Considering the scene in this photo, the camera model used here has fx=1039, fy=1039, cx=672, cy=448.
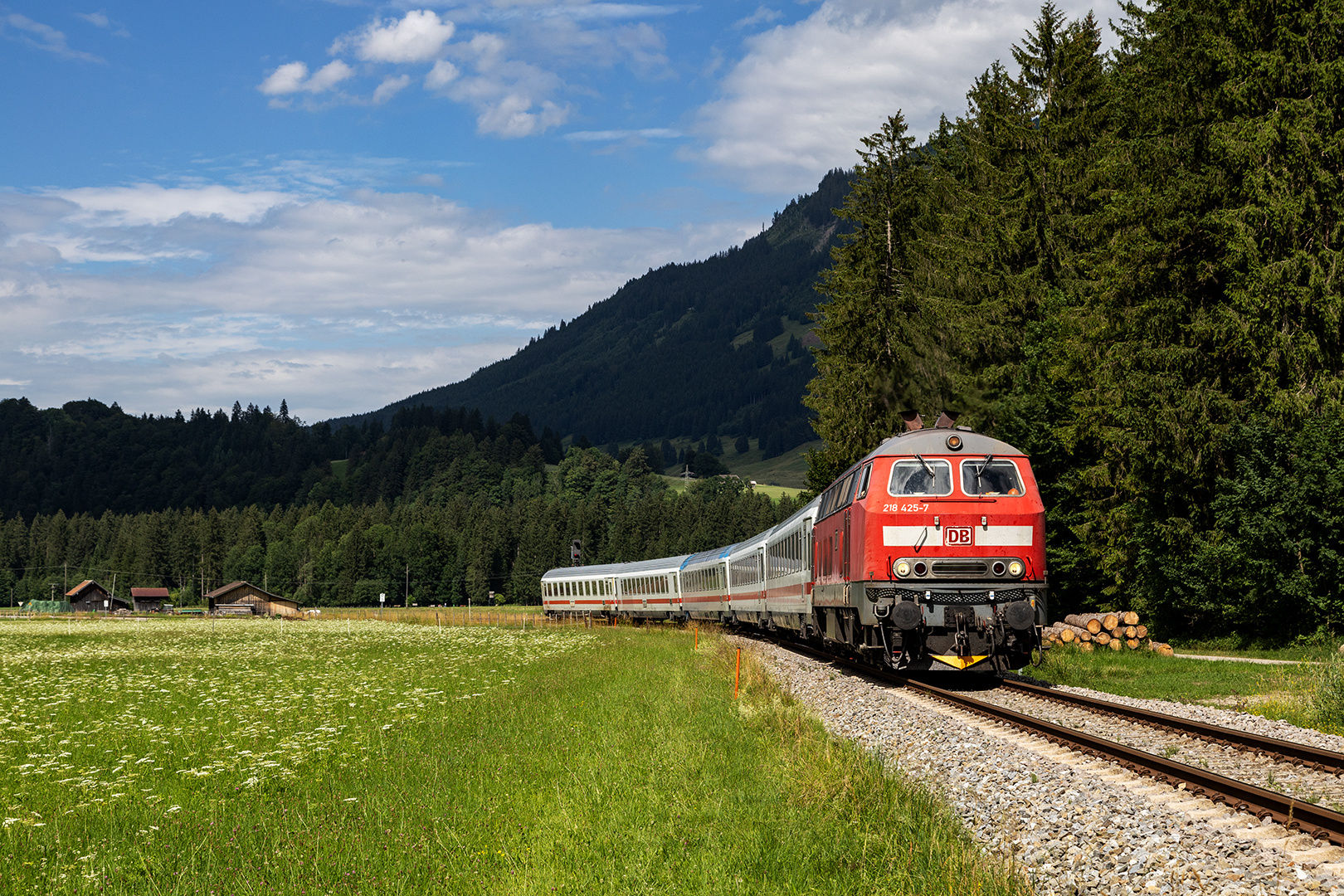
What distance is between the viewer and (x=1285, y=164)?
26.2 metres

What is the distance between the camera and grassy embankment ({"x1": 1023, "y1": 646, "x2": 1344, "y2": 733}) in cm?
1535

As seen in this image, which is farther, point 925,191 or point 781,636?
point 925,191

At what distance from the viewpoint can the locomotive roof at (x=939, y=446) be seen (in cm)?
1970

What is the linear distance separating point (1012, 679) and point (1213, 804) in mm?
11420

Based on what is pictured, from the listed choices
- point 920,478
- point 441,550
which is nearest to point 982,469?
point 920,478

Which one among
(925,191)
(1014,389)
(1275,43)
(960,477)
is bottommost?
(960,477)

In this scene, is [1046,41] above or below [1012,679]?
above

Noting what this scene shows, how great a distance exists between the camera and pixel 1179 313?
28.4m

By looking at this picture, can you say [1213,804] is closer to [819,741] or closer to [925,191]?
[819,741]

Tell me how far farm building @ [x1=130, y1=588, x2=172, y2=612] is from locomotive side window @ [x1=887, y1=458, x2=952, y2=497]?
165 metres

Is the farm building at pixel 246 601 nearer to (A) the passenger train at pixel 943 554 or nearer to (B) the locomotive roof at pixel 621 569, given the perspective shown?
(B) the locomotive roof at pixel 621 569

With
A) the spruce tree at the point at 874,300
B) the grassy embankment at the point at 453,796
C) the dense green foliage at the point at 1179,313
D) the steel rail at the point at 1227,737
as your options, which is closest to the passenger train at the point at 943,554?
the steel rail at the point at 1227,737

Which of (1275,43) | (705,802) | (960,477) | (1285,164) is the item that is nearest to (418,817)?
(705,802)

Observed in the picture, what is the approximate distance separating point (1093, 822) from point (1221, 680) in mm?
13399
